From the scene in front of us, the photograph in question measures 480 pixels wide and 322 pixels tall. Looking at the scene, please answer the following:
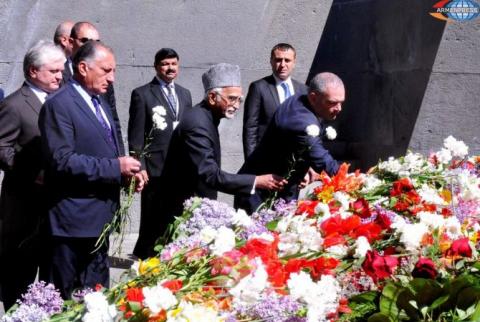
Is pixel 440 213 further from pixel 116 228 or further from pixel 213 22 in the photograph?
pixel 213 22

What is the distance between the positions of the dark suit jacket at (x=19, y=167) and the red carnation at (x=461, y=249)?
2741mm

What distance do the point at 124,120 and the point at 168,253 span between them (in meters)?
6.12

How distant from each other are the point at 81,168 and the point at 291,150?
1.31m

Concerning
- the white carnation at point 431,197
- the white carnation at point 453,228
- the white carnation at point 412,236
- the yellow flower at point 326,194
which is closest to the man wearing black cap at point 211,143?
the yellow flower at point 326,194

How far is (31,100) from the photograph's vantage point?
16.7 feet

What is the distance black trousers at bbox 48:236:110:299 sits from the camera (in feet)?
14.8

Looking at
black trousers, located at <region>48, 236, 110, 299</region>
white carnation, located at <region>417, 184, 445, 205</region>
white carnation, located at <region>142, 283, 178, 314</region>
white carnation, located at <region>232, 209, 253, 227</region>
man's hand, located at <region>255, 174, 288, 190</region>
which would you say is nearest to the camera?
white carnation, located at <region>142, 283, 178, 314</region>

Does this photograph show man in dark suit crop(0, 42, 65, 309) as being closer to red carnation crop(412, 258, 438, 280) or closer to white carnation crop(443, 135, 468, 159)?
white carnation crop(443, 135, 468, 159)

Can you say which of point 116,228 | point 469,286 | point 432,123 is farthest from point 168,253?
point 432,123

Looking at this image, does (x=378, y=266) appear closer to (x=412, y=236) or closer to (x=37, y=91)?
(x=412, y=236)

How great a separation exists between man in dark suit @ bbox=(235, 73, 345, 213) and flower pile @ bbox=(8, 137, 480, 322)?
5.65 ft

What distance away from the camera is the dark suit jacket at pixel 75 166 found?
173 inches

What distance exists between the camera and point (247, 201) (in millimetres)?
5395

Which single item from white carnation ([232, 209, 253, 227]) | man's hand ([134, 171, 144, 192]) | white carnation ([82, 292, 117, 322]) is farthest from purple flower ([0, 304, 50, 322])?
man's hand ([134, 171, 144, 192])
